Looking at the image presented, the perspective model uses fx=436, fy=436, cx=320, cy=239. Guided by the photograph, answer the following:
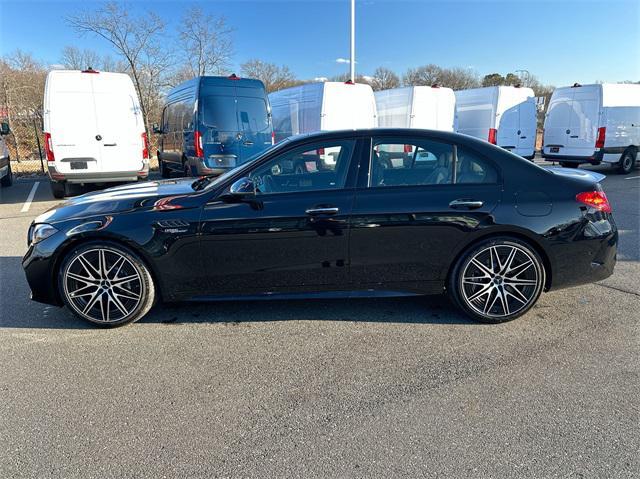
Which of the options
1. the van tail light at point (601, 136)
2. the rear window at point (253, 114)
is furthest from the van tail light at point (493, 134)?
the rear window at point (253, 114)

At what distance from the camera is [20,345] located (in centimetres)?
331

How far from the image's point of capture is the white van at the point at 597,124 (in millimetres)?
12969

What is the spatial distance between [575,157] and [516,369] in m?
13.1

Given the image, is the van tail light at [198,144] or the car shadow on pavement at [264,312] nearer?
the car shadow on pavement at [264,312]

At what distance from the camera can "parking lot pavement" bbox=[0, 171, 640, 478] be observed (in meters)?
2.16

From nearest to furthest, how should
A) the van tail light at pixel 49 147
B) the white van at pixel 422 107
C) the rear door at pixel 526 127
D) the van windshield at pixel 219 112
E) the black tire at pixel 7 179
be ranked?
the van tail light at pixel 49 147 → the van windshield at pixel 219 112 → the black tire at pixel 7 179 → the white van at pixel 422 107 → the rear door at pixel 526 127

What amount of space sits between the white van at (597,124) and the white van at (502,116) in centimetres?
77

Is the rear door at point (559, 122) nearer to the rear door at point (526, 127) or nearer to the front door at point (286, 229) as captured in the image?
the rear door at point (526, 127)

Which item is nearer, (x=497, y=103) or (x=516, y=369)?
(x=516, y=369)

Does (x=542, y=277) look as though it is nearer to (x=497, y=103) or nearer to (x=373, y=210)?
(x=373, y=210)

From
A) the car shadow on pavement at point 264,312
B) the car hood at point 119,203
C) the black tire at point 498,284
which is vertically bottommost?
the car shadow on pavement at point 264,312

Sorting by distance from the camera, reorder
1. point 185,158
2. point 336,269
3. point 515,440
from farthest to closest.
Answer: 1. point 185,158
2. point 336,269
3. point 515,440

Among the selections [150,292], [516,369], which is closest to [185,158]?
[150,292]

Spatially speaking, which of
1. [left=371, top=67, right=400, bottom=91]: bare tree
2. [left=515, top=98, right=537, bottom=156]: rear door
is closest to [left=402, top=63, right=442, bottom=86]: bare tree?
[left=371, top=67, right=400, bottom=91]: bare tree
